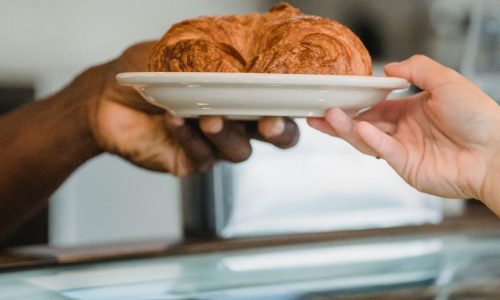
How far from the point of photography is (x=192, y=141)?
96 cm

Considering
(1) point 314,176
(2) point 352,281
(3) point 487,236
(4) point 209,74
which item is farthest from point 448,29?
(4) point 209,74

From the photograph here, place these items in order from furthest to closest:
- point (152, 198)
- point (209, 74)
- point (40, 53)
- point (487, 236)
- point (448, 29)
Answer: point (448, 29)
point (152, 198)
point (40, 53)
point (487, 236)
point (209, 74)

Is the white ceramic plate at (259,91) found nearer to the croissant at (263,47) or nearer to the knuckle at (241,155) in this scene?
the croissant at (263,47)

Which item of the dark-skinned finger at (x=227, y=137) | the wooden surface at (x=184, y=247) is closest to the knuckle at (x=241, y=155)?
the dark-skinned finger at (x=227, y=137)

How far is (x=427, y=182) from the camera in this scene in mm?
849

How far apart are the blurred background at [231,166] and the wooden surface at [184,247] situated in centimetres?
45

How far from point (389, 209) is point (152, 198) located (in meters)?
1.13

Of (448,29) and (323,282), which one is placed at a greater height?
(448,29)

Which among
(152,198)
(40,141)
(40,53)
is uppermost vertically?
(40,53)

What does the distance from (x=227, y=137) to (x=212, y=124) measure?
0.06 meters

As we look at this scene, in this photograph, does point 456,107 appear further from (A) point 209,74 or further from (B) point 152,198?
(B) point 152,198

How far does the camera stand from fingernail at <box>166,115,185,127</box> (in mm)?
891

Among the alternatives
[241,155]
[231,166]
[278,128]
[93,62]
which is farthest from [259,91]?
[93,62]

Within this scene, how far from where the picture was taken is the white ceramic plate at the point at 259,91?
0.65 metres
